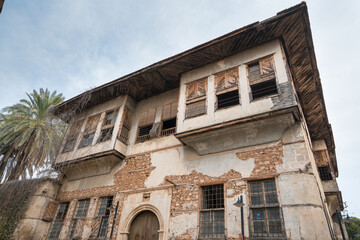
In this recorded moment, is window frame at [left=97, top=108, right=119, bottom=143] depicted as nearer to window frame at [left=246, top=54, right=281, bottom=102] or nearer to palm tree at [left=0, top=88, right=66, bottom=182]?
palm tree at [left=0, top=88, right=66, bottom=182]

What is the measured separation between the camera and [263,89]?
9602 mm

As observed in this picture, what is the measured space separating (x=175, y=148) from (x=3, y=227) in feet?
32.6

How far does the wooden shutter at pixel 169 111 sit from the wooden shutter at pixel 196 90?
1.46 m

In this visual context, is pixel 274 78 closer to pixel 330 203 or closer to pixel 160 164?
pixel 160 164

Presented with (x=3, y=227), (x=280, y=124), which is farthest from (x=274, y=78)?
(x=3, y=227)

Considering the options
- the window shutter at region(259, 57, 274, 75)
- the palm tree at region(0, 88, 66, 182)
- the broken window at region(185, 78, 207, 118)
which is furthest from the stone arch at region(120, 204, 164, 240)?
the palm tree at region(0, 88, 66, 182)

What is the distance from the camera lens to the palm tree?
1655 centimetres

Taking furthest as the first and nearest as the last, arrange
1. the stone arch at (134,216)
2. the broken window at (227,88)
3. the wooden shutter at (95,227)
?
A: the wooden shutter at (95,227) → the broken window at (227,88) → the stone arch at (134,216)

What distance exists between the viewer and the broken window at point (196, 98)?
10.6 metres

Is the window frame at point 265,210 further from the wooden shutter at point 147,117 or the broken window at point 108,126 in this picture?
the broken window at point 108,126

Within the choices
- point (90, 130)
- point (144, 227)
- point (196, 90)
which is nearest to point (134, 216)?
point (144, 227)

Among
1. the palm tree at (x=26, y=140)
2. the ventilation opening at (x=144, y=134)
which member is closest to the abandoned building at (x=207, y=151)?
the ventilation opening at (x=144, y=134)

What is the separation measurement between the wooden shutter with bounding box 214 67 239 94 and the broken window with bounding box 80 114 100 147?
7793 mm

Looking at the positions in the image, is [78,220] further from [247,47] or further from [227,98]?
[247,47]
